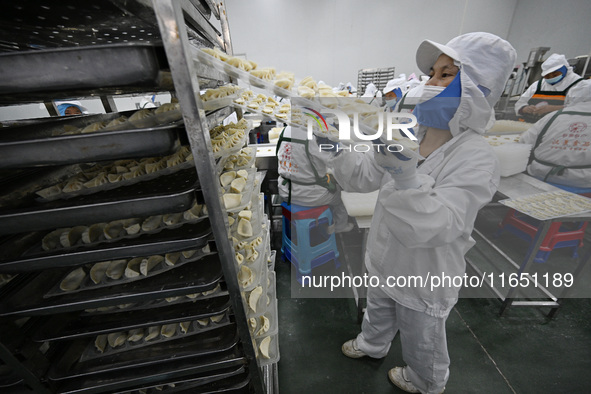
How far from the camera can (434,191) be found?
35.8 inches

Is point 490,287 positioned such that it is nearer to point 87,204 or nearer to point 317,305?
point 317,305

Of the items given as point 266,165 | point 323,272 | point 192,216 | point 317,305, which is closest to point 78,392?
point 192,216

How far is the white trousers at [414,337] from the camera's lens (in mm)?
1151

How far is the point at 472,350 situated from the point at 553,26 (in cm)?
934

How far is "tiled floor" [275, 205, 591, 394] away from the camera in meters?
1.48

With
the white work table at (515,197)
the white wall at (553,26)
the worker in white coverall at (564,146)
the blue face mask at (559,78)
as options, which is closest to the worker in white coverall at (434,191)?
the white work table at (515,197)

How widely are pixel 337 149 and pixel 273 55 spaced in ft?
28.1

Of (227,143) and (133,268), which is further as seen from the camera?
(227,143)

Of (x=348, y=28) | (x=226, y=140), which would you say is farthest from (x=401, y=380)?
(x=348, y=28)

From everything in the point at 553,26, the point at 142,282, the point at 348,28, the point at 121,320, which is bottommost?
the point at 121,320

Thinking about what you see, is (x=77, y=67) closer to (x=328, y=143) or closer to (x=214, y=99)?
(x=214, y=99)

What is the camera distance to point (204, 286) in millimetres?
662

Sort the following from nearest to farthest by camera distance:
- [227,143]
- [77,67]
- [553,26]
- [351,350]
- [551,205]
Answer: [77,67], [227,143], [351,350], [551,205], [553,26]

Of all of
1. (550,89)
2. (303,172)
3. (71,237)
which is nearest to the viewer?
(71,237)
